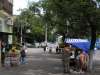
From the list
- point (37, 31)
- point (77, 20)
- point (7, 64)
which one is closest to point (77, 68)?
point (77, 20)

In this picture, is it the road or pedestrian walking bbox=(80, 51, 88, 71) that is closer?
the road

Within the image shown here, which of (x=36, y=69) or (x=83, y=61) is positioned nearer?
(x=83, y=61)

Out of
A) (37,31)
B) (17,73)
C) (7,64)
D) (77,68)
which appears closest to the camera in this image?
(17,73)

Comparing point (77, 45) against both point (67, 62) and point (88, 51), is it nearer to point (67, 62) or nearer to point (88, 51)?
point (88, 51)

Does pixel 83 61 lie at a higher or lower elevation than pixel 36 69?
higher

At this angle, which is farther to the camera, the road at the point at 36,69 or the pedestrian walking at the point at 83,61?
the pedestrian walking at the point at 83,61

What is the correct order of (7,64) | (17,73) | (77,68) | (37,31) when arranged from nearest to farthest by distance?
1. (17,73)
2. (77,68)
3. (7,64)
4. (37,31)

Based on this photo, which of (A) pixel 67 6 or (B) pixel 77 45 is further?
(B) pixel 77 45

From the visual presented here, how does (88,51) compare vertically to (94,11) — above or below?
below

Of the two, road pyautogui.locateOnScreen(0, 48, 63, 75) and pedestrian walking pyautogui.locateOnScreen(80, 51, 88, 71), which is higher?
pedestrian walking pyautogui.locateOnScreen(80, 51, 88, 71)

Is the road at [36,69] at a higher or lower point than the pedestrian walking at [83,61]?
lower

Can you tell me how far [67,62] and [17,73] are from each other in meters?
3.19

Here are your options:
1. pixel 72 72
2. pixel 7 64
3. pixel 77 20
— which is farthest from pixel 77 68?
pixel 7 64

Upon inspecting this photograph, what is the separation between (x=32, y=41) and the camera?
124 metres
